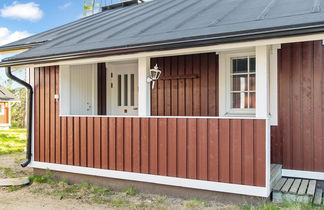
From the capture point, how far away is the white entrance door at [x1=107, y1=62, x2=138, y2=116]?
24.3ft

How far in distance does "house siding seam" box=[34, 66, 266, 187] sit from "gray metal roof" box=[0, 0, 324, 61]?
0.95m

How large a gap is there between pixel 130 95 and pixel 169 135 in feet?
8.86

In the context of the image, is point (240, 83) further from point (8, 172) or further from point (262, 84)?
point (8, 172)

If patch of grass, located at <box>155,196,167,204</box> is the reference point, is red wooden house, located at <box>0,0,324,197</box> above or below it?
above

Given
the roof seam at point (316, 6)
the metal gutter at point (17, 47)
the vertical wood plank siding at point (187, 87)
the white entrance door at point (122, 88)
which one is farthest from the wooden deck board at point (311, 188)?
the metal gutter at point (17, 47)

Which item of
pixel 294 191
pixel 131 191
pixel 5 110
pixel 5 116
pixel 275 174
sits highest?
pixel 5 110

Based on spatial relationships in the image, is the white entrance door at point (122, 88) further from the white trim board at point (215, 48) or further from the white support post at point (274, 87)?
the white support post at point (274, 87)

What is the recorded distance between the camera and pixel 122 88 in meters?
7.55

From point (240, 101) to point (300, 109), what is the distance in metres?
1.07

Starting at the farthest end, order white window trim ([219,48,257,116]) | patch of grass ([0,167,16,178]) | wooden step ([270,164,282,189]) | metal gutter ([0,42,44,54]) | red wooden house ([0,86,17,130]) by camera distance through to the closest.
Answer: red wooden house ([0,86,17,130]), metal gutter ([0,42,44,54]), patch of grass ([0,167,16,178]), white window trim ([219,48,257,116]), wooden step ([270,164,282,189])

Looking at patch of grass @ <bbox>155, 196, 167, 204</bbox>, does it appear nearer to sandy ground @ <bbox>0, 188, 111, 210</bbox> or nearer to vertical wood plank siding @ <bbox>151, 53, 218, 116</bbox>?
sandy ground @ <bbox>0, 188, 111, 210</bbox>

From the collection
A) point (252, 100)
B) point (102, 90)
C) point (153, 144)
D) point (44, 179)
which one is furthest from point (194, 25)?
point (44, 179)

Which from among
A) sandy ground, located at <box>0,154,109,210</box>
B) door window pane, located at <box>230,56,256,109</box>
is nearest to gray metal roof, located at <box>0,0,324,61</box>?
door window pane, located at <box>230,56,256,109</box>

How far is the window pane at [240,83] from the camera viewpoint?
5.78 m
